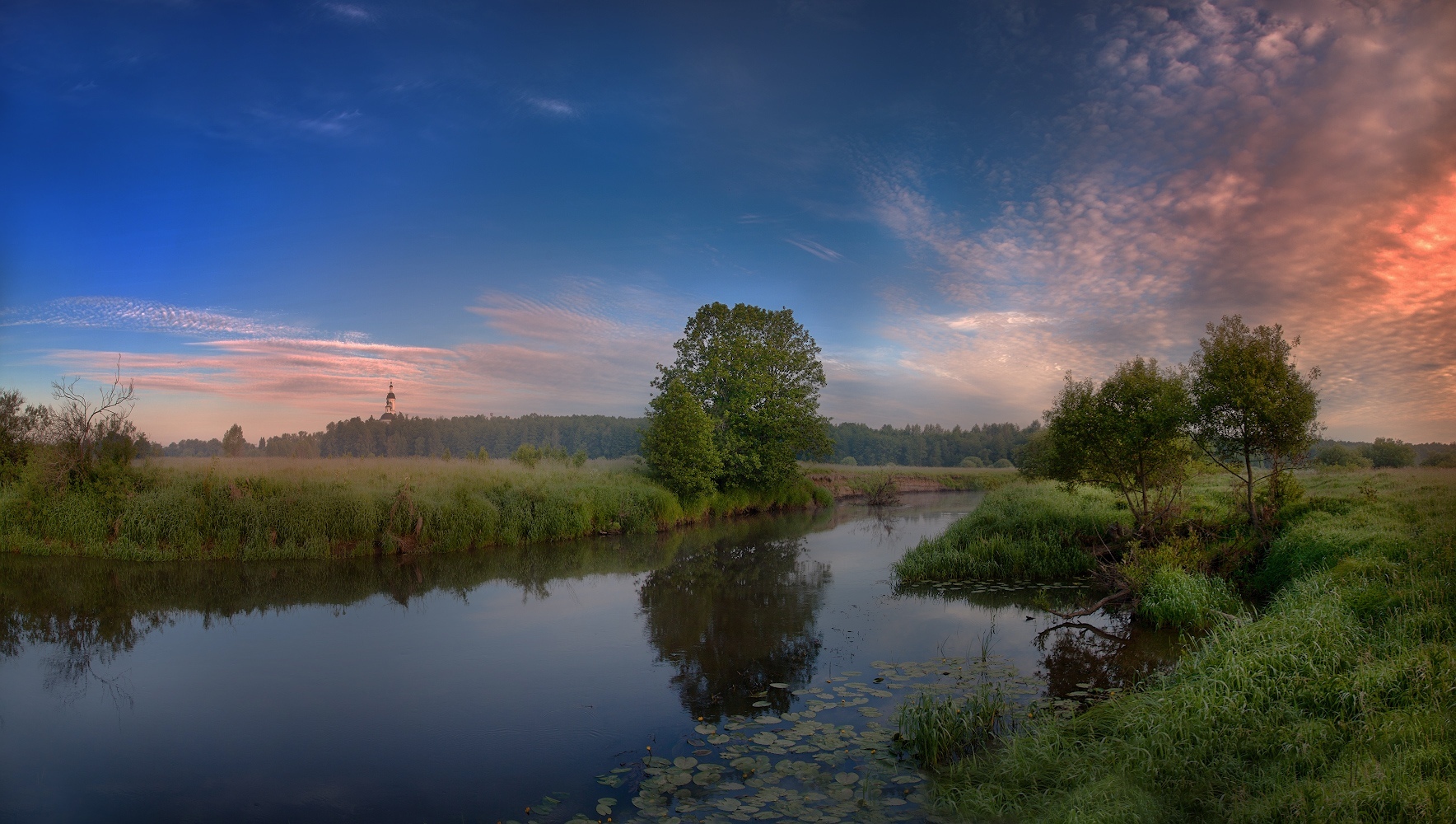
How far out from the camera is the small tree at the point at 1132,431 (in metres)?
14.0

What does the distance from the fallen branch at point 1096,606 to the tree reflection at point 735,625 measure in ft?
13.1

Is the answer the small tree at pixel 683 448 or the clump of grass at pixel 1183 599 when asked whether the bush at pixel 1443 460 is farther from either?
the small tree at pixel 683 448

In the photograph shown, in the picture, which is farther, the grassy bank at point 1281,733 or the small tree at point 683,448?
the small tree at point 683,448

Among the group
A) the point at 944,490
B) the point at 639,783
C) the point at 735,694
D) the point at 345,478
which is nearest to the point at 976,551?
the point at 735,694

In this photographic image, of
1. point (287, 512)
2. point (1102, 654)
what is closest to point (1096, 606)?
point (1102, 654)

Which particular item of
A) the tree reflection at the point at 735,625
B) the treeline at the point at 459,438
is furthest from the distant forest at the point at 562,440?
the tree reflection at the point at 735,625

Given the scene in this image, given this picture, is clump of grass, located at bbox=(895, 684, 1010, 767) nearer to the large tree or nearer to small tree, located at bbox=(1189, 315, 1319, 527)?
small tree, located at bbox=(1189, 315, 1319, 527)

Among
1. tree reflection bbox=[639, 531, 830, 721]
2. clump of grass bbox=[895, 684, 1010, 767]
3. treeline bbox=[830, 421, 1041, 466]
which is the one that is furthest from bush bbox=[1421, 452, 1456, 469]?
treeline bbox=[830, 421, 1041, 466]

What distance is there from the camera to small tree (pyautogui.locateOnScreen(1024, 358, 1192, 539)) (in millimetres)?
13969

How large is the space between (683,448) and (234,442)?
19555 mm

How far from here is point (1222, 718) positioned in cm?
579

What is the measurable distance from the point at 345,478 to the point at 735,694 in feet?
53.6

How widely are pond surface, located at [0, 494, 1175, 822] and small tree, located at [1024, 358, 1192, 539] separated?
2.72 m

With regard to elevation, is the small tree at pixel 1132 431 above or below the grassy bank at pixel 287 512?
above
